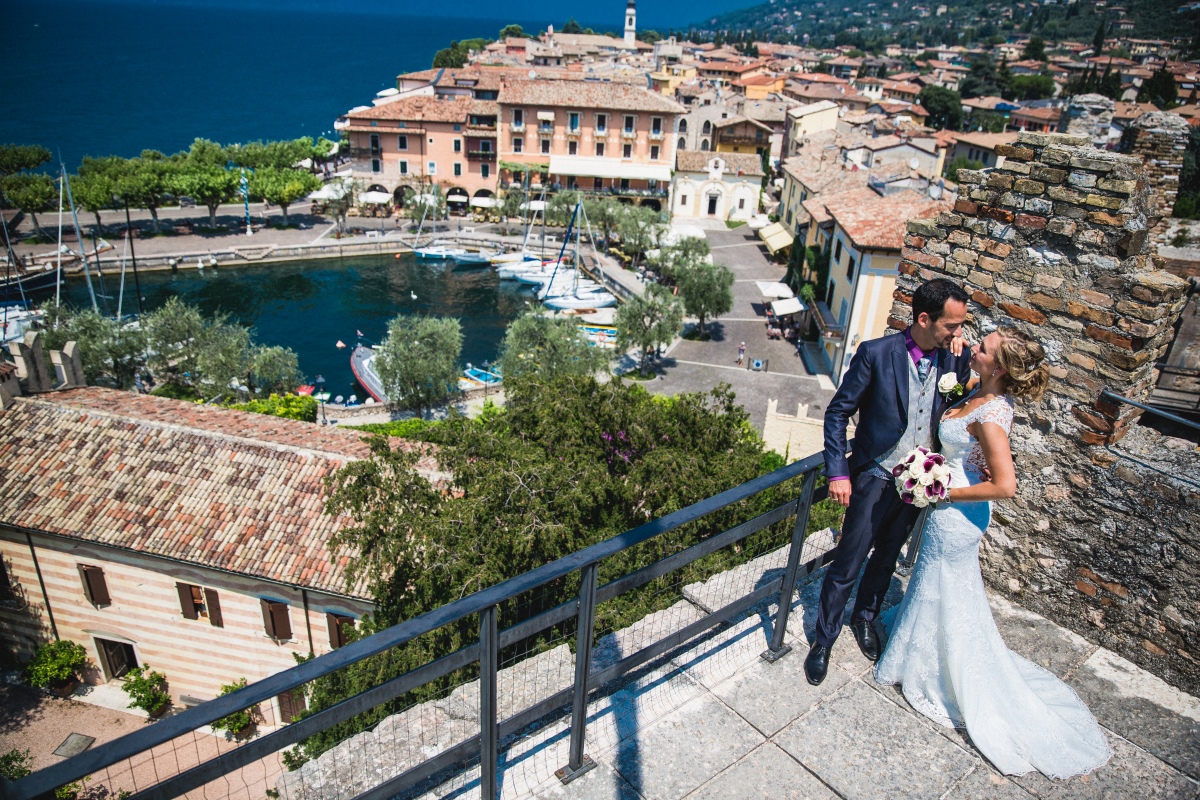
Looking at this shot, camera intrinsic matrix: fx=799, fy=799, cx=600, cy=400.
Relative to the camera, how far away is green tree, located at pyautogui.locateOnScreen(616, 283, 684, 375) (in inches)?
1373

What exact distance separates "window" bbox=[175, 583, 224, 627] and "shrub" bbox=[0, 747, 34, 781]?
3.69 metres

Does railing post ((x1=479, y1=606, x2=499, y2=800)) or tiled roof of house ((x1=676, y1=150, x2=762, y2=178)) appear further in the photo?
tiled roof of house ((x1=676, y1=150, x2=762, y2=178))

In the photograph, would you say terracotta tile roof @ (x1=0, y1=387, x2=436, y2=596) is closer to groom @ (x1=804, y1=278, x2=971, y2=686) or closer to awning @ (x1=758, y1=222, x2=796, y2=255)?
groom @ (x1=804, y1=278, x2=971, y2=686)

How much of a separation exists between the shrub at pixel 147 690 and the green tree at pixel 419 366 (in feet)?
49.4

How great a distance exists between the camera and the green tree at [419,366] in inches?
1226

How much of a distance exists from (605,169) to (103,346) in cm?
4404

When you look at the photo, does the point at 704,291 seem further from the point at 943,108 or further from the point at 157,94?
the point at 157,94

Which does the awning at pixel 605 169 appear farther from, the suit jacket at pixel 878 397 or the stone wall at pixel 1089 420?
the suit jacket at pixel 878 397

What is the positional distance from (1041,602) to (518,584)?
14.3 ft

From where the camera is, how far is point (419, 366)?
3097 cm

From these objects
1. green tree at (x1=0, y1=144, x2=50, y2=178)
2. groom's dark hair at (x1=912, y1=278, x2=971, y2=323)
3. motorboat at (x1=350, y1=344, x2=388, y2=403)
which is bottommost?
motorboat at (x1=350, y1=344, x2=388, y2=403)

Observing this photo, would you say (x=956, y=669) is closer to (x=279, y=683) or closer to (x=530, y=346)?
(x=279, y=683)

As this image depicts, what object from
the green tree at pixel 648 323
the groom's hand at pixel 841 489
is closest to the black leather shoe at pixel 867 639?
the groom's hand at pixel 841 489

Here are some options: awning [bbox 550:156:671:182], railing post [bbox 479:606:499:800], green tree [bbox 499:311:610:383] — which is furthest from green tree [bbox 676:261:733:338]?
railing post [bbox 479:606:499:800]
